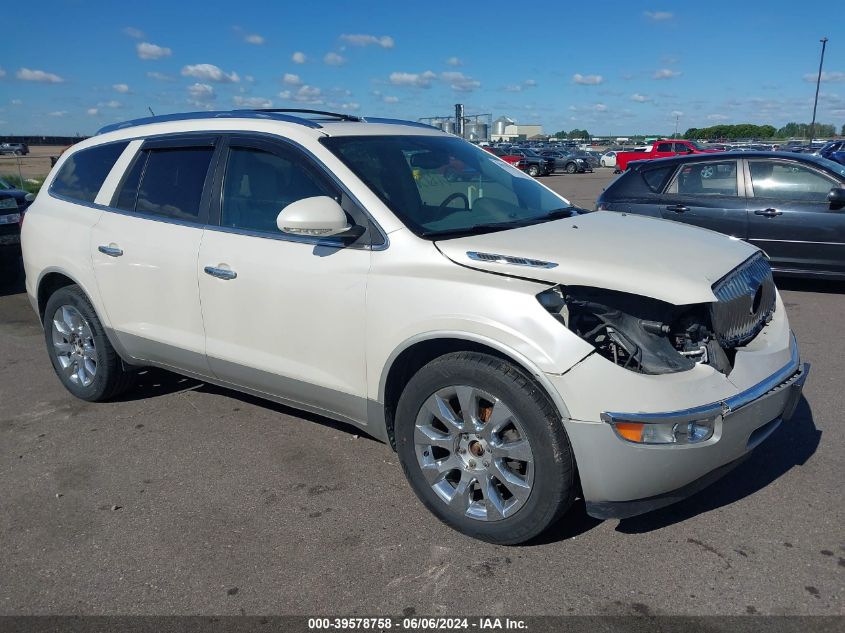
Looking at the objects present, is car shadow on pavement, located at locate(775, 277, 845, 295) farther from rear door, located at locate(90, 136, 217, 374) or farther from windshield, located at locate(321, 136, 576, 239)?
rear door, located at locate(90, 136, 217, 374)

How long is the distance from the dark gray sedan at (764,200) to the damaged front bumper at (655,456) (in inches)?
216

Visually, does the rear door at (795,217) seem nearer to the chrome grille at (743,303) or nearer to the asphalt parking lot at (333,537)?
the asphalt parking lot at (333,537)

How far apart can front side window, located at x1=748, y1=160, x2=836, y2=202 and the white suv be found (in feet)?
15.3

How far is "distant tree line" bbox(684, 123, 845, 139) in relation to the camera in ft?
303

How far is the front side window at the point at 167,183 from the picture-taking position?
4.12 m

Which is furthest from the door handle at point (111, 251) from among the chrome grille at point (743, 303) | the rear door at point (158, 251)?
the chrome grille at point (743, 303)

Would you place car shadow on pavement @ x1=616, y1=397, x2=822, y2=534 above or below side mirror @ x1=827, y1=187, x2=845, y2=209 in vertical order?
below

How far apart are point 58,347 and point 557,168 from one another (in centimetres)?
3940

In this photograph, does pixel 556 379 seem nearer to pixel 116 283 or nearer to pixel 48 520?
pixel 48 520

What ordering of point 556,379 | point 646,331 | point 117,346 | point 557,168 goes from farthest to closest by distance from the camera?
1. point 557,168
2. point 117,346
3. point 646,331
4. point 556,379

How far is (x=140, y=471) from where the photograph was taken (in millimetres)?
3961

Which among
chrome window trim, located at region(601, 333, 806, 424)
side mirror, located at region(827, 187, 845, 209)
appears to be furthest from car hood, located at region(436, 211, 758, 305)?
side mirror, located at region(827, 187, 845, 209)

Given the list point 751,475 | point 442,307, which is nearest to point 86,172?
point 442,307

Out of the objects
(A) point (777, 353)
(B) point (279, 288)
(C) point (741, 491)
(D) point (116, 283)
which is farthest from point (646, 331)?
(D) point (116, 283)
